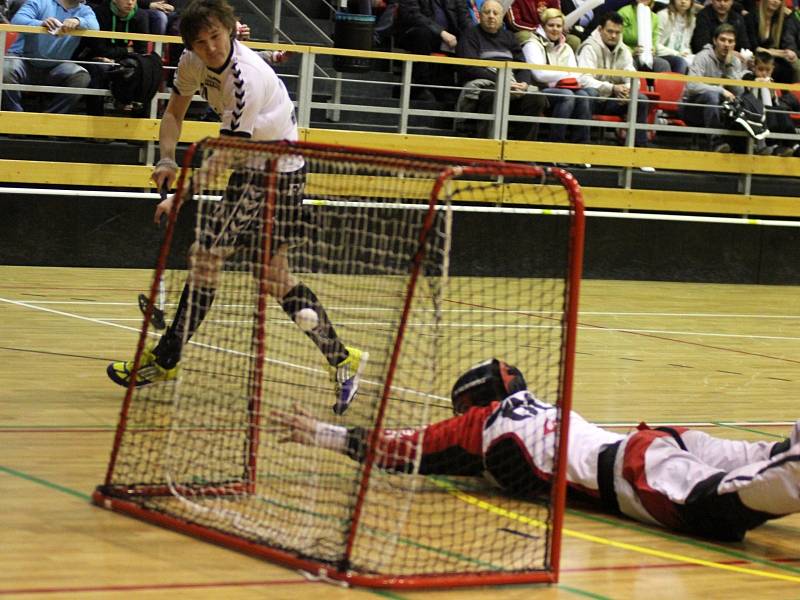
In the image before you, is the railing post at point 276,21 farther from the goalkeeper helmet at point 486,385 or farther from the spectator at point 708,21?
the goalkeeper helmet at point 486,385

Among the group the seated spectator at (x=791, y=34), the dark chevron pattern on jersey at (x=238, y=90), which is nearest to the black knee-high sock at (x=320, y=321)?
the dark chevron pattern on jersey at (x=238, y=90)

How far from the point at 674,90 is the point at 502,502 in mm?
10463

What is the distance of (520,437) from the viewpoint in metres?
4.64

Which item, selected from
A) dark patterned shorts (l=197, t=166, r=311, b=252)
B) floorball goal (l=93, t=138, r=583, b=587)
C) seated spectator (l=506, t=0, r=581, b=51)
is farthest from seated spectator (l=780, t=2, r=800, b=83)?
dark patterned shorts (l=197, t=166, r=311, b=252)

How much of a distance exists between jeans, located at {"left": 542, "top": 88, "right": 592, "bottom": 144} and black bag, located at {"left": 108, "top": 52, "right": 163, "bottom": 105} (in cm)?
391

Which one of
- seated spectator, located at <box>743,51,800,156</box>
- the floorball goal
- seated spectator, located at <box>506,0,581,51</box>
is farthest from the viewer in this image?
seated spectator, located at <box>743,51,800,156</box>

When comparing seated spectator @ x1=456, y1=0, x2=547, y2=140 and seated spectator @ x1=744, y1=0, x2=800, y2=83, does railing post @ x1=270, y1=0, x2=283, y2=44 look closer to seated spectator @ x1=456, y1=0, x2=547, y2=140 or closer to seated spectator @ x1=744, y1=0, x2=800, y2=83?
seated spectator @ x1=456, y1=0, x2=547, y2=140

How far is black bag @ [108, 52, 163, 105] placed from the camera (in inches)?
436

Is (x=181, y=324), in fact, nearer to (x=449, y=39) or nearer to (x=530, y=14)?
(x=449, y=39)

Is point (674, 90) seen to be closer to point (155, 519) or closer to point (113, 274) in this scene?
point (113, 274)

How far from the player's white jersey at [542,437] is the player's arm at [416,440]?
0.07 metres

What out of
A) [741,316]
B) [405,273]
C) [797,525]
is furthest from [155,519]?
[741,316]

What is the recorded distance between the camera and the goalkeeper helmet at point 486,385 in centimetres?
509

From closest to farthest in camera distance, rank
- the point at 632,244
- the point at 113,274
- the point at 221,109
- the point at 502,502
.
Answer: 1. the point at 502,502
2. the point at 221,109
3. the point at 113,274
4. the point at 632,244
